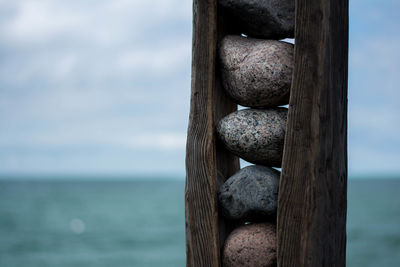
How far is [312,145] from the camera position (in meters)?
2.33

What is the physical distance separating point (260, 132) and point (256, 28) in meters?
0.72

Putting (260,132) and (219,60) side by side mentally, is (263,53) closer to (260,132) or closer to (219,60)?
(219,60)

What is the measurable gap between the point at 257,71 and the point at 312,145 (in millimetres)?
589

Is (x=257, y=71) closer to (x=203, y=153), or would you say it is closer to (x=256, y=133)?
(x=256, y=133)

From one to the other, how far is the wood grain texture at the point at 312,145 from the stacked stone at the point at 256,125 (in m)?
0.19

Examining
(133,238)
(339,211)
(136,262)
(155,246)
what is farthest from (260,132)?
(133,238)

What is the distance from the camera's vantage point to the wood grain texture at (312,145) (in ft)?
7.64

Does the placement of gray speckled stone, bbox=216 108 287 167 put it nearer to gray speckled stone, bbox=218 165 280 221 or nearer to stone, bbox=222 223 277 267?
gray speckled stone, bbox=218 165 280 221

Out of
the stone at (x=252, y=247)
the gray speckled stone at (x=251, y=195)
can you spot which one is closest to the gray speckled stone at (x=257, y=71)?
the gray speckled stone at (x=251, y=195)

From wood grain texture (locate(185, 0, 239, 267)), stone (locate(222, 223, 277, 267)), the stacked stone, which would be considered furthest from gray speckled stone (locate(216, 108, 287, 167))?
stone (locate(222, 223, 277, 267))

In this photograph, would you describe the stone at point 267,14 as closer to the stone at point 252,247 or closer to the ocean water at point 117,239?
the stone at point 252,247

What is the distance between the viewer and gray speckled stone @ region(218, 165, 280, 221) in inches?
102

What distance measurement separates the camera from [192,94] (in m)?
2.70

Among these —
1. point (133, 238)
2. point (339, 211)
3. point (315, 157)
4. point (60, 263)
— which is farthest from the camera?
point (133, 238)
